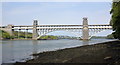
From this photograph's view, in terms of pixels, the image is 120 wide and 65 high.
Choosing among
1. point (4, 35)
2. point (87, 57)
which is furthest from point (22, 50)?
point (4, 35)

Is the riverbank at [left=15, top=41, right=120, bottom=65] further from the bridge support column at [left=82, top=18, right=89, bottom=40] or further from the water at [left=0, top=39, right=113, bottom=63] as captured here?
the bridge support column at [left=82, top=18, right=89, bottom=40]

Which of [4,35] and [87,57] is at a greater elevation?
[87,57]

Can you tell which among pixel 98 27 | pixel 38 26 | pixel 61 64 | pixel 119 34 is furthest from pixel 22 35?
pixel 61 64

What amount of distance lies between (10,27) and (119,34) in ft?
356

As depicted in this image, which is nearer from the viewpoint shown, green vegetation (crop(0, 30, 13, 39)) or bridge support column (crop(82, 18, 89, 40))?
bridge support column (crop(82, 18, 89, 40))

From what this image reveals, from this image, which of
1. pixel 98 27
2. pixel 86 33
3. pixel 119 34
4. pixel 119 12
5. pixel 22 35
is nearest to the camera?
pixel 119 12

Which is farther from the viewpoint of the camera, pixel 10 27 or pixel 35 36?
pixel 10 27

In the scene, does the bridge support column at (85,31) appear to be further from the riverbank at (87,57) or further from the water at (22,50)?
the riverbank at (87,57)

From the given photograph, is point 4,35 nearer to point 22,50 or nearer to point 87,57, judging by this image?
point 22,50

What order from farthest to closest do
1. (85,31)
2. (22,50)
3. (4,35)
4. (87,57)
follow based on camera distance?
(4,35)
(85,31)
(22,50)
(87,57)

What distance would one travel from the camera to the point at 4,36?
4884 inches

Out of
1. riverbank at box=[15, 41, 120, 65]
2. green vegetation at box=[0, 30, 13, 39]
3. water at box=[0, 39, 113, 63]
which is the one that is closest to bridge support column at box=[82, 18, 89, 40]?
water at box=[0, 39, 113, 63]

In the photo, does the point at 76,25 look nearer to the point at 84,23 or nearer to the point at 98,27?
the point at 84,23

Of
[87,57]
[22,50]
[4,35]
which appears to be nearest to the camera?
[87,57]
